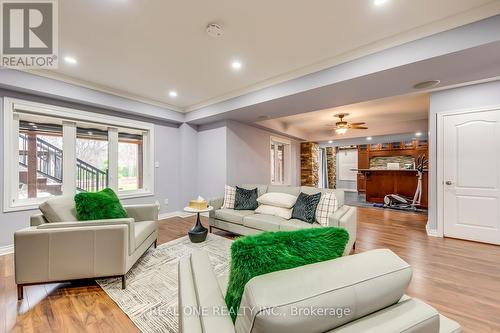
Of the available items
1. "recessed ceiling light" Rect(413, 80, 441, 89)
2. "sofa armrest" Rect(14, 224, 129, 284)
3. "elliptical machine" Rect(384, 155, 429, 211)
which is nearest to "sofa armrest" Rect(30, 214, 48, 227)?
"sofa armrest" Rect(14, 224, 129, 284)

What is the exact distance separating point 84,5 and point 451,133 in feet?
16.4

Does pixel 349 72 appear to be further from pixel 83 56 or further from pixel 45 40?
pixel 45 40

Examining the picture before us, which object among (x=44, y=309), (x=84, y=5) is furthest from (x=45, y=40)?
(x=44, y=309)

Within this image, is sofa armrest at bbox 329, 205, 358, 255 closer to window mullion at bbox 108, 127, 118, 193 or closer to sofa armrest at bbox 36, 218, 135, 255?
sofa armrest at bbox 36, 218, 135, 255

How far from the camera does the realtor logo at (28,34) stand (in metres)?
1.88

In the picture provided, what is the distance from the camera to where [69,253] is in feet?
6.29

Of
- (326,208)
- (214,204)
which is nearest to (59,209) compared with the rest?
(214,204)

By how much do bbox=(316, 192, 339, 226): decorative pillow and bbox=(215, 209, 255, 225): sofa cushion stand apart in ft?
3.49

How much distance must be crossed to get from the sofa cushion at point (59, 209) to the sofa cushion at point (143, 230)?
0.65 metres

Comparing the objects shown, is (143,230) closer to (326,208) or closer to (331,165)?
(326,208)

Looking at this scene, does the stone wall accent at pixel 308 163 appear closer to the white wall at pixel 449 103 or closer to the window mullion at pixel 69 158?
the white wall at pixel 449 103

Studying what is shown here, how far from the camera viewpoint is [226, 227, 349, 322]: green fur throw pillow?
786mm

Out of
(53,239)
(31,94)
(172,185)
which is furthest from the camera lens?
(172,185)

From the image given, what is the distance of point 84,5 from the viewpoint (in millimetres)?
1854
